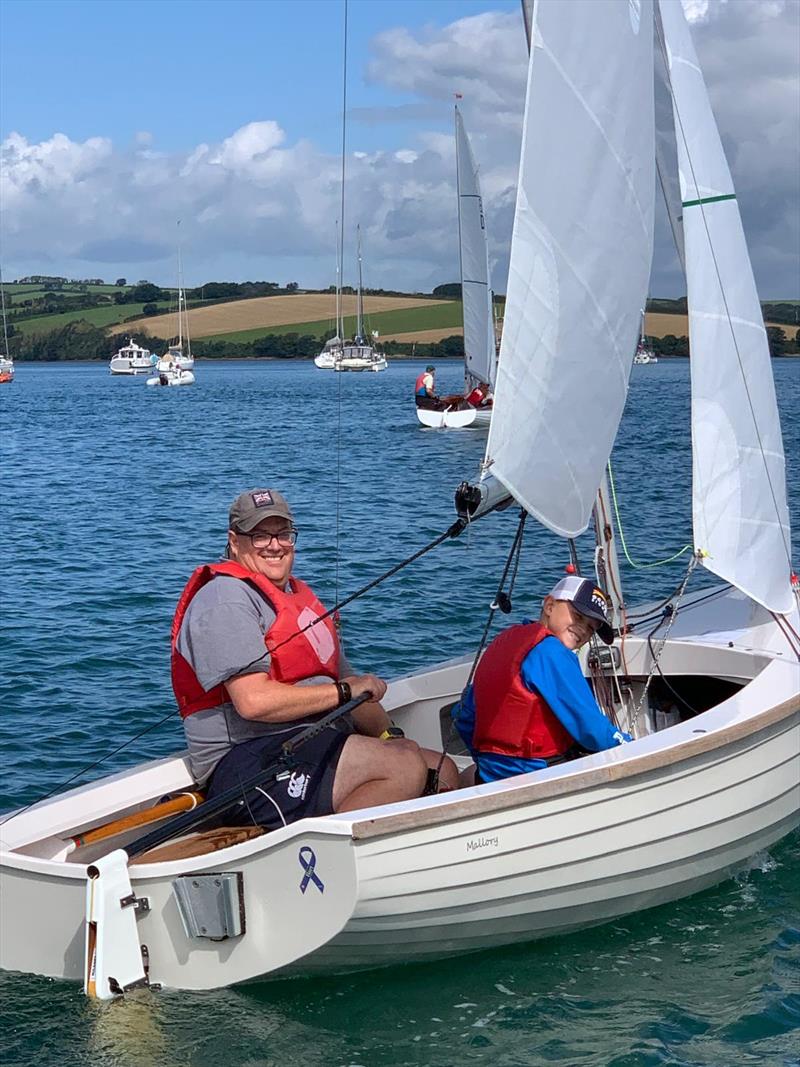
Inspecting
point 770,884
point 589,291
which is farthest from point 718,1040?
point 589,291

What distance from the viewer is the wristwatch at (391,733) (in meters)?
5.61

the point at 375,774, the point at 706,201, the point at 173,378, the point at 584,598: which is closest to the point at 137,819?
the point at 375,774

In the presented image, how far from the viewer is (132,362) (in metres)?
90.6

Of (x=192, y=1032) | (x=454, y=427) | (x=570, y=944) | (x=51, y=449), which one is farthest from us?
(x=454, y=427)

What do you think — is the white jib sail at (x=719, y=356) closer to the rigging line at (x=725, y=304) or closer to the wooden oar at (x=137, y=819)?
the rigging line at (x=725, y=304)

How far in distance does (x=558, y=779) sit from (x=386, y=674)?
4731 mm

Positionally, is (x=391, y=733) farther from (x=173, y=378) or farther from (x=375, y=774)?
(x=173, y=378)

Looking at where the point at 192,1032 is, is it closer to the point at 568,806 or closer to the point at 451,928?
the point at 451,928

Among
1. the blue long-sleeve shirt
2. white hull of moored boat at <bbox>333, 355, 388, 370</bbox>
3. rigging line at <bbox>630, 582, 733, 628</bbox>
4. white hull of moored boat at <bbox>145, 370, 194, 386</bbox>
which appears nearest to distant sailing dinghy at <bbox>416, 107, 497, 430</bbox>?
rigging line at <bbox>630, 582, 733, 628</bbox>

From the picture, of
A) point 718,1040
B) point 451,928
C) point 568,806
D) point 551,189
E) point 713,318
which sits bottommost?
point 718,1040

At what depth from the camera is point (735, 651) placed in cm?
648

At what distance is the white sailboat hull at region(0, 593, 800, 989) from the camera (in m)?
4.57

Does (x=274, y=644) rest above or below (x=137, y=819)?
above

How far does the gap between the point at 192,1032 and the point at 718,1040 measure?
1810mm
